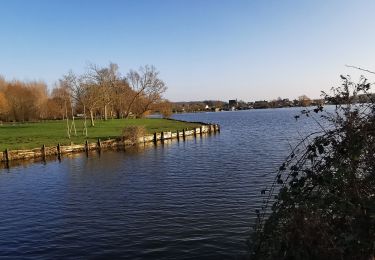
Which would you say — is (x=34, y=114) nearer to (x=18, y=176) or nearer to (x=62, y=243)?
(x=18, y=176)

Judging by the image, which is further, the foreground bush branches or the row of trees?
the row of trees

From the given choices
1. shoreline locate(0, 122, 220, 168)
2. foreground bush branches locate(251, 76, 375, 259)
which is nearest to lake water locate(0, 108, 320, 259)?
shoreline locate(0, 122, 220, 168)

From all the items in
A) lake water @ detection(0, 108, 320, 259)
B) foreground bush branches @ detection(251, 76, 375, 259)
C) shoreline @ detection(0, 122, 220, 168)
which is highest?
foreground bush branches @ detection(251, 76, 375, 259)

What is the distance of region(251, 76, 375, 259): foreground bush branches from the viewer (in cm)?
610

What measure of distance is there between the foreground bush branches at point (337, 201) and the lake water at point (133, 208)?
648 centimetres

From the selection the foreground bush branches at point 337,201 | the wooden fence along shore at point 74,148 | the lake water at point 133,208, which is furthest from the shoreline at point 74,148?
the foreground bush branches at point 337,201

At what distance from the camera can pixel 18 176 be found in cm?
3219

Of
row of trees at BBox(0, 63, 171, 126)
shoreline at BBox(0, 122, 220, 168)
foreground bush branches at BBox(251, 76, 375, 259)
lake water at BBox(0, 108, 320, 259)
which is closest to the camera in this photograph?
Answer: foreground bush branches at BBox(251, 76, 375, 259)

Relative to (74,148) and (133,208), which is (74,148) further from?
(133,208)

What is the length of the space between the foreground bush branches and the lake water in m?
6.48

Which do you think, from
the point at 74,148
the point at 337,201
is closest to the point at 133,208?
the point at 337,201

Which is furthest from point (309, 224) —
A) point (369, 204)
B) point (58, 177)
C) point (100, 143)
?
point (100, 143)

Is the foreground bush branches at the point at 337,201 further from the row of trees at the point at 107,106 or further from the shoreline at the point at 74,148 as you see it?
the row of trees at the point at 107,106

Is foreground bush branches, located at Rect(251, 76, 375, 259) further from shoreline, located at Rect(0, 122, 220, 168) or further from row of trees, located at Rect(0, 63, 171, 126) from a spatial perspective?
row of trees, located at Rect(0, 63, 171, 126)
